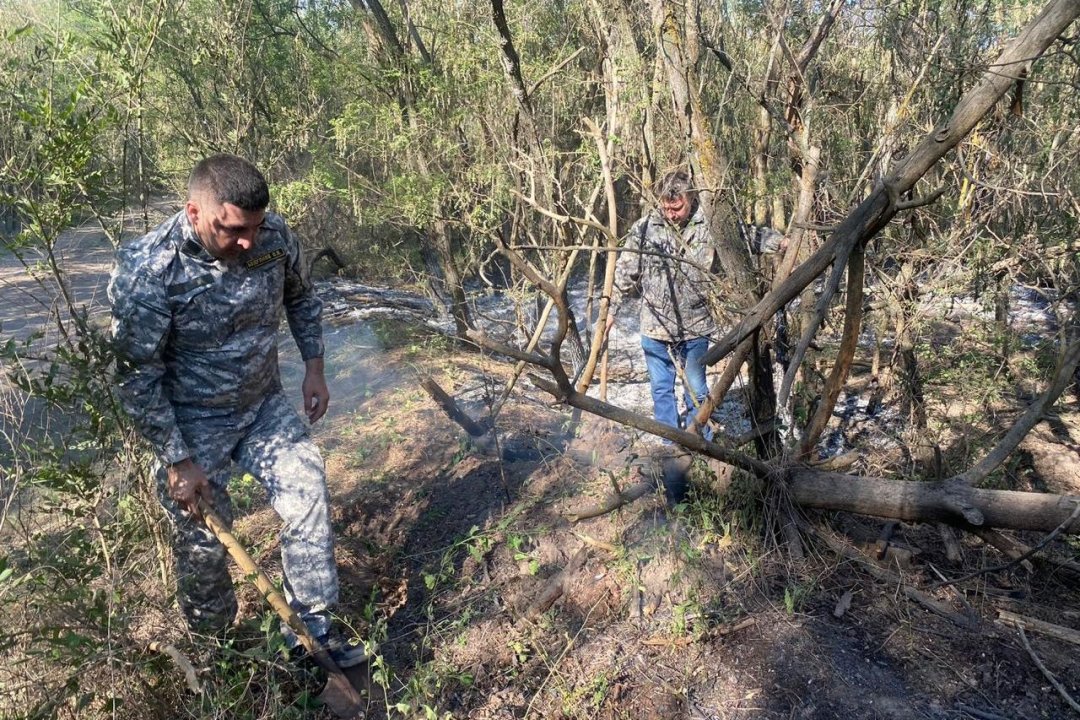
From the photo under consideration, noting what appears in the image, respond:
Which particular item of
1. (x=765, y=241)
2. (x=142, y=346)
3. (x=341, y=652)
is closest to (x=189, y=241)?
(x=142, y=346)

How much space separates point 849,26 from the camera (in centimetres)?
455

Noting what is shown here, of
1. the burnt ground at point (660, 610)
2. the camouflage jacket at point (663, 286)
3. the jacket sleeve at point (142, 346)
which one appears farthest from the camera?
the camouflage jacket at point (663, 286)

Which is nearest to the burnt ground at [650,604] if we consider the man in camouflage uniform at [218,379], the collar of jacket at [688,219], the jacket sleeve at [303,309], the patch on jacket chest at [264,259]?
the man in camouflage uniform at [218,379]

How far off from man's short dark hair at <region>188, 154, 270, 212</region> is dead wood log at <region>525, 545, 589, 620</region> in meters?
2.02

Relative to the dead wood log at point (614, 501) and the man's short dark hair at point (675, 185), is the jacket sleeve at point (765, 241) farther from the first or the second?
the dead wood log at point (614, 501)

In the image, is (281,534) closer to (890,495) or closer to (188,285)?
(188,285)

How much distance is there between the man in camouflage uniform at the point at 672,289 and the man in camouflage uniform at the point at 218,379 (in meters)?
2.05

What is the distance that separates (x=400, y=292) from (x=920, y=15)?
6.97 meters

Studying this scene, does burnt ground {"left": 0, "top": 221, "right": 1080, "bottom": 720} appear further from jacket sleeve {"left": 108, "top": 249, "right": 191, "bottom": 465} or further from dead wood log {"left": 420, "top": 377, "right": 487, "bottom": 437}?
dead wood log {"left": 420, "top": 377, "right": 487, "bottom": 437}

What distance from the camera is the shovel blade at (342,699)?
2734 mm

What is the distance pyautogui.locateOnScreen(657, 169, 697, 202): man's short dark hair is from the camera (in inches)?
155

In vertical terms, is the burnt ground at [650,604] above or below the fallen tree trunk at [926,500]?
below

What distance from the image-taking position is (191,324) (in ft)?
9.13

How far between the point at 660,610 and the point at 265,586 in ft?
5.06
